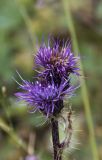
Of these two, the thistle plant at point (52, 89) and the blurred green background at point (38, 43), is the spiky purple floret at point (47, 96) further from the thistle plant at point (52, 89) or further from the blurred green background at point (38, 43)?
the blurred green background at point (38, 43)

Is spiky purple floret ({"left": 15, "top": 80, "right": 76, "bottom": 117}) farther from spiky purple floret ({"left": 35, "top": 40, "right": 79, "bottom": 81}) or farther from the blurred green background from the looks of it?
the blurred green background

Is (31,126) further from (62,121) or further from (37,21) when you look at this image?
(62,121)

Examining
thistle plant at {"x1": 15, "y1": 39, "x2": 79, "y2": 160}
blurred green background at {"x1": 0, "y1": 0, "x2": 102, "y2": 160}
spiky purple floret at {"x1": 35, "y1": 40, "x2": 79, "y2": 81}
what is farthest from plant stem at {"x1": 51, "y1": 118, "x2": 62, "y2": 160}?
blurred green background at {"x1": 0, "y1": 0, "x2": 102, "y2": 160}

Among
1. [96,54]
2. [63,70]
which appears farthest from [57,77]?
[96,54]

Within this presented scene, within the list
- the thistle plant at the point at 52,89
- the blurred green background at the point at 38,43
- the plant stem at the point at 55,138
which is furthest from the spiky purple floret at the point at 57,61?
the blurred green background at the point at 38,43

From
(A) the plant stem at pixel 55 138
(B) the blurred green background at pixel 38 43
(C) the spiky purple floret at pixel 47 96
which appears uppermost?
(B) the blurred green background at pixel 38 43

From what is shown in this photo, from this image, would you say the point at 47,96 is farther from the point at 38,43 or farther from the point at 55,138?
the point at 38,43

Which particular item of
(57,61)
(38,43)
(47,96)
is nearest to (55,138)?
(47,96)
